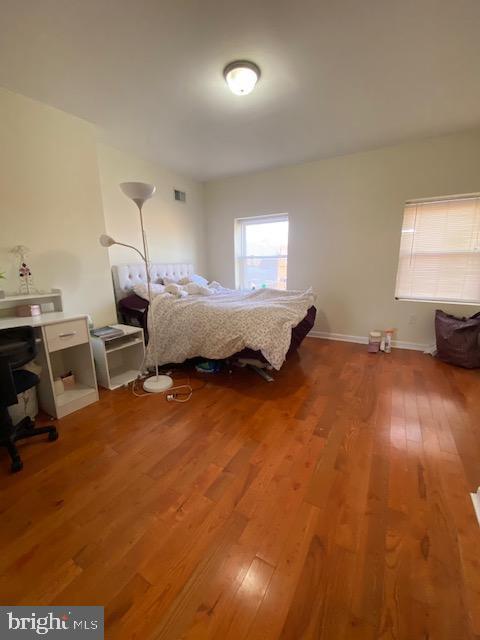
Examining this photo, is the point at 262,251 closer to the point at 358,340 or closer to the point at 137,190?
the point at 358,340

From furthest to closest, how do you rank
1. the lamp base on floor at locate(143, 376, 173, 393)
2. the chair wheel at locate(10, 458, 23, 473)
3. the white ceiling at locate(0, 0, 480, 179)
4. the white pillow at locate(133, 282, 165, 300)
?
1. the white pillow at locate(133, 282, 165, 300)
2. the lamp base on floor at locate(143, 376, 173, 393)
3. the chair wheel at locate(10, 458, 23, 473)
4. the white ceiling at locate(0, 0, 480, 179)

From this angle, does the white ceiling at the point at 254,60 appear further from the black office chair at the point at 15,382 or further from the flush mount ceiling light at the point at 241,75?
the black office chair at the point at 15,382

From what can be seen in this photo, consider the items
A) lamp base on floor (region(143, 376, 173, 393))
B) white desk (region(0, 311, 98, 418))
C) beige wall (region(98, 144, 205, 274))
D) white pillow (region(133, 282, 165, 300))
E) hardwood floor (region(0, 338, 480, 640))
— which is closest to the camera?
hardwood floor (region(0, 338, 480, 640))

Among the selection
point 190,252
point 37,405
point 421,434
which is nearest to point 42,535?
point 37,405

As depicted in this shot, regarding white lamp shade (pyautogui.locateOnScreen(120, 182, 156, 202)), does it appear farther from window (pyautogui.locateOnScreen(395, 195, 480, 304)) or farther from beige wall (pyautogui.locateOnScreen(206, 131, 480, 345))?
window (pyautogui.locateOnScreen(395, 195, 480, 304))

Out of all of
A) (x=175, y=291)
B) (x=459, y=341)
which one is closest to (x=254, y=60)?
(x=175, y=291)

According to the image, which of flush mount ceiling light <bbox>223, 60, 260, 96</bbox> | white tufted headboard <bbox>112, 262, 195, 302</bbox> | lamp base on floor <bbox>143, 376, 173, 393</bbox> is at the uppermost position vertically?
flush mount ceiling light <bbox>223, 60, 260, 96</bbox>

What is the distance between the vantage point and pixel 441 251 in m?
3.31

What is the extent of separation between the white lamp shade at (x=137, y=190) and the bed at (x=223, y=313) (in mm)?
1139

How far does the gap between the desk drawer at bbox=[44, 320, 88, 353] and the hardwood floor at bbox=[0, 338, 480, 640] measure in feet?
2.07

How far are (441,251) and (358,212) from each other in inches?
45.8

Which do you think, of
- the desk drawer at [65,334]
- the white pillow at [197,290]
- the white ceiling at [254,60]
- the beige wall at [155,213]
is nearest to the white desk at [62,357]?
the desk drawer at [65,334]

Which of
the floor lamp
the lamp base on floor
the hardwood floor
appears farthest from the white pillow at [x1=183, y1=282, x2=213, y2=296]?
the hardwood floor

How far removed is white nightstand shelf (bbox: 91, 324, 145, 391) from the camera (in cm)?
256
